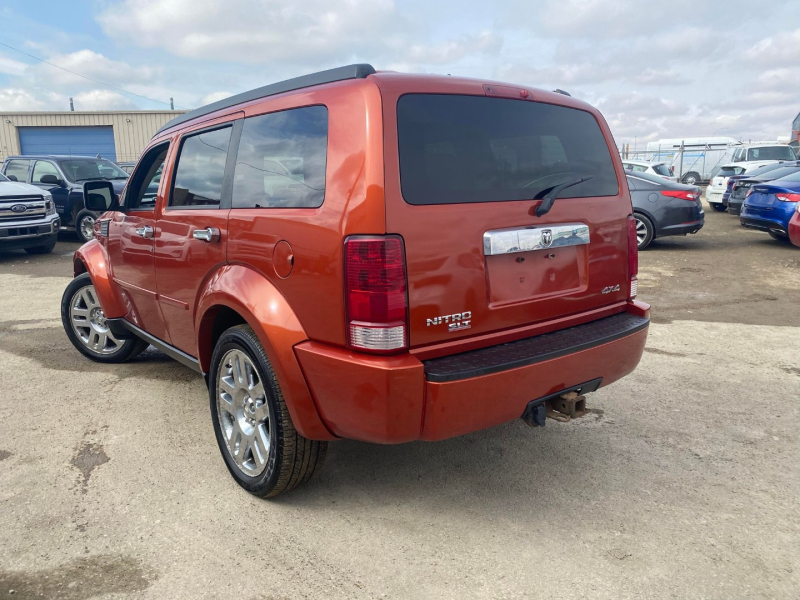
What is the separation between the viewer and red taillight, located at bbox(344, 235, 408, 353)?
7.61 feet

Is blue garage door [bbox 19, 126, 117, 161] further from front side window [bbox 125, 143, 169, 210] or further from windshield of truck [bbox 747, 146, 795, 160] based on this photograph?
front side window [bbox 125, 143, 169, 210]

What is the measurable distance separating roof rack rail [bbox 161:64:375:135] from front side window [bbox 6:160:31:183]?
1209 centimetres

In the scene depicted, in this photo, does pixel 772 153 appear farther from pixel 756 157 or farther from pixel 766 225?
pixel 766 225

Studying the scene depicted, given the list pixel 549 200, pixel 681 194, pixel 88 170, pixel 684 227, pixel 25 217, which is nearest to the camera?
pixel 549 200

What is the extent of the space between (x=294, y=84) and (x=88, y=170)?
12520mm

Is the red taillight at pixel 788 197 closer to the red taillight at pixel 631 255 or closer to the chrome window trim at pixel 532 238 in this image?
the red taillight at pixel 631 255

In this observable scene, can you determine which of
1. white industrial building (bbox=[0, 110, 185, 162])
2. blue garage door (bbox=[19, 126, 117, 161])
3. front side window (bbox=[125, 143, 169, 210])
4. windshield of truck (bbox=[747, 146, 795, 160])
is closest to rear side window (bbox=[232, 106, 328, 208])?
front side window (bbox=[125, 143, 169, 210])

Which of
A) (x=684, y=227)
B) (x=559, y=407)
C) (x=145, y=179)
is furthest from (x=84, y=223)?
(x=559, y=407)

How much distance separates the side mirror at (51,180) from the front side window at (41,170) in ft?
0.85

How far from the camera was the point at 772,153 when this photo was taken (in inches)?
875

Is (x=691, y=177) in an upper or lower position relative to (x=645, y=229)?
upper

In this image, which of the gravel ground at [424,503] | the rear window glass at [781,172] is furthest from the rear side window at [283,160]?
the rear window glass at [781,172]

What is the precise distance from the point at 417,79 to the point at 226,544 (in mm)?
2138

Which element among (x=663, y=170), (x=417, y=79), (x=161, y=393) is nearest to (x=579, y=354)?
(x=417, y=79)
